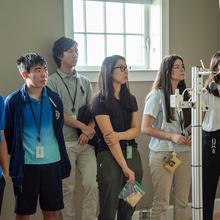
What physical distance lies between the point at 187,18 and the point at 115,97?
4.74ft

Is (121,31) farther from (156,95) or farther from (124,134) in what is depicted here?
(124,134)

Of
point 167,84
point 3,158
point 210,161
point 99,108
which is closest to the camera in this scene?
point 3,158

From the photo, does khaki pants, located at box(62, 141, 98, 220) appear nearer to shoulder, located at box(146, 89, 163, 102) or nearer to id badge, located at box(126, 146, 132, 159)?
id badge, located at box(126, 146, 132, 159)

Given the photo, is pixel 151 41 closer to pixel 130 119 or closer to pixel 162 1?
pixel 162 1

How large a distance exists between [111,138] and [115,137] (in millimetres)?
27

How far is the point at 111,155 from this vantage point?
8.13 ft

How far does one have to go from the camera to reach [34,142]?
237 centimetres

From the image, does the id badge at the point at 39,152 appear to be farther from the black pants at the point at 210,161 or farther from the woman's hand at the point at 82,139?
the black pants at the point at 210,161

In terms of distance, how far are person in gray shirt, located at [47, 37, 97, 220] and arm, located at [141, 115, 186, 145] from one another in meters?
0.41

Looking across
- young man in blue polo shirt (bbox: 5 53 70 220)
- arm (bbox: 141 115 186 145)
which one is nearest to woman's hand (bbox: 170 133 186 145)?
arm (bbox: 141 115 186 145)

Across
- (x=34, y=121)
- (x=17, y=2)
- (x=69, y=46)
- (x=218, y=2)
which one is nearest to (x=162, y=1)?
(x=218, y=2)

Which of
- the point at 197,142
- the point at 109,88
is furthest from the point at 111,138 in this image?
the point at 197,142

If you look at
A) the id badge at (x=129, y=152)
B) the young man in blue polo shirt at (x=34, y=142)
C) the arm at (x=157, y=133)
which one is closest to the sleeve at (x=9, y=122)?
the young man in blue polo shirt at (x=34, y=142)

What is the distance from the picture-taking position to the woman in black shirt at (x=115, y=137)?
244 centimetres
